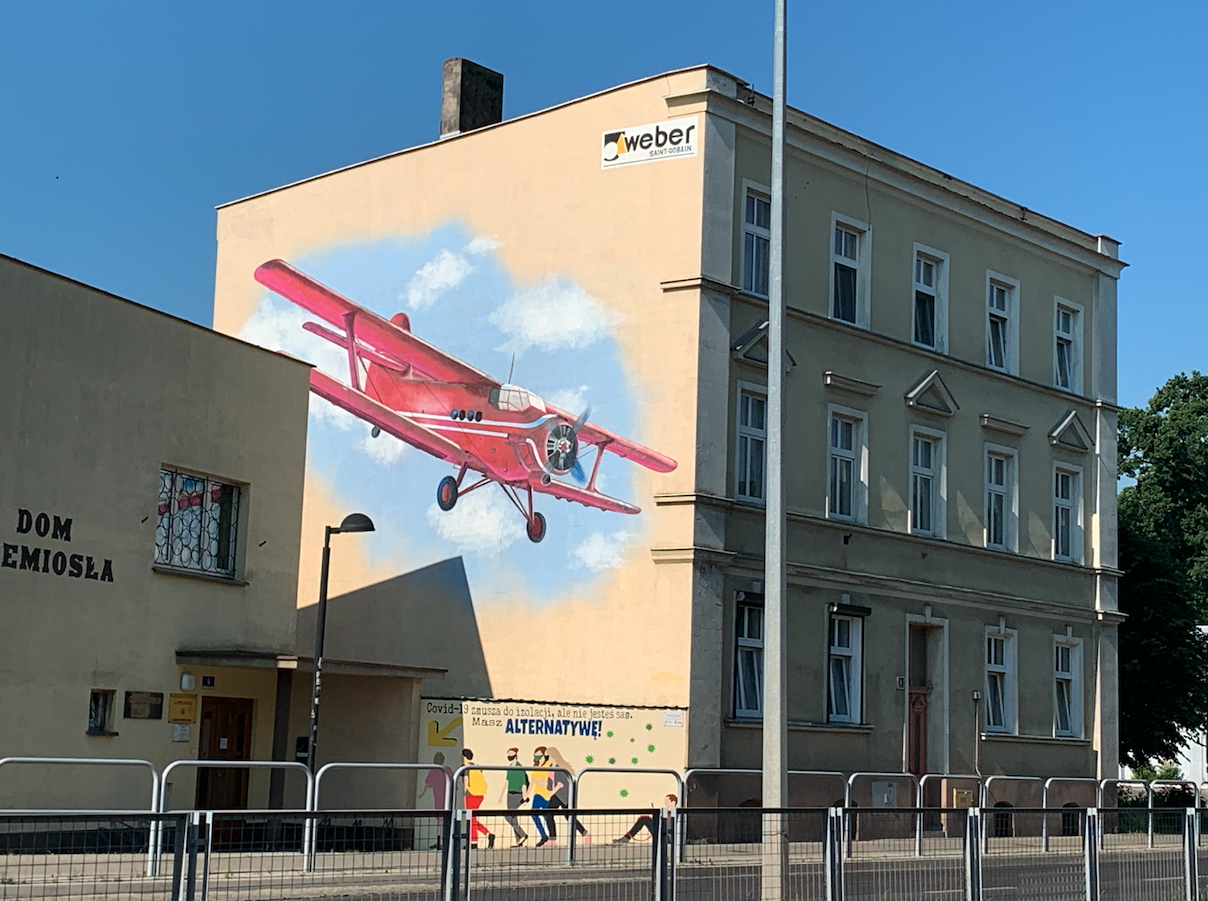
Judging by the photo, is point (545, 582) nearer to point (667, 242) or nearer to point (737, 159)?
point (667, 242)

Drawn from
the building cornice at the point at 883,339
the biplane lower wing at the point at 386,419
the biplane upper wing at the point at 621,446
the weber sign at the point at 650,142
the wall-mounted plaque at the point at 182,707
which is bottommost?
the wall-mounted plaque at the point at 182,707

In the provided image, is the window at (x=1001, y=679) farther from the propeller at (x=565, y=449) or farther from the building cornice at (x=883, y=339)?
the propeller at (x=565, y=449)

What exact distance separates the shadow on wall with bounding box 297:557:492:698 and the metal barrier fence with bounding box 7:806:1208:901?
16.1 meters

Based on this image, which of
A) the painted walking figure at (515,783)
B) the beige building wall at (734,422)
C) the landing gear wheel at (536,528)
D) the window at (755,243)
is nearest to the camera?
the painted walking figure at (515,783)

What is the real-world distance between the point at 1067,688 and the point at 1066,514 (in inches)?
150

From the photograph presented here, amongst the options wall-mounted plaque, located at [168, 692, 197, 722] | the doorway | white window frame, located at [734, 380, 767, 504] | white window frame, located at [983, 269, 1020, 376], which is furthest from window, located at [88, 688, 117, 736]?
white window frame, located at [983, 269, 1020, 376]

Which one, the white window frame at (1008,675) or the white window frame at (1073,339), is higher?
the white window frame at (1073,339)

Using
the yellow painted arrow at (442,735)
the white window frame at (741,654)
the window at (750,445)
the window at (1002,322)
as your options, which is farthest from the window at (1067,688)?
the yellow painted arrow at (442,735)

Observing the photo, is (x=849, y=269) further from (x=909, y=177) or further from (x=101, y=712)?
(x=101, y=712)

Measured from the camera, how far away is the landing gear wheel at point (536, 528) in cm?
2962

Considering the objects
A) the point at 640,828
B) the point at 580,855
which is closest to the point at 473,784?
the point at 640,828

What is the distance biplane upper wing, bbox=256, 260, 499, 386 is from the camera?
103 feet

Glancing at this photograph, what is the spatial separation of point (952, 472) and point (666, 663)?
8.96 metres

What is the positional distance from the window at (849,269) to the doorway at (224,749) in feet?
42.7
